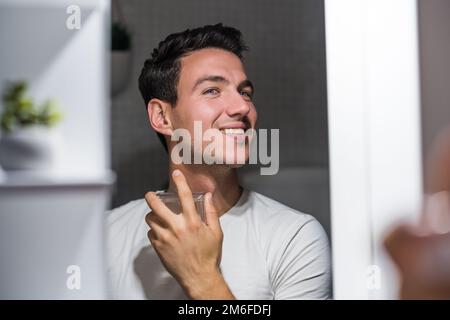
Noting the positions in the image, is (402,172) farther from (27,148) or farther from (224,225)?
(27,148)

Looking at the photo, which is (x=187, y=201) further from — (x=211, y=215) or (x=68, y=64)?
(x=68, y=64)

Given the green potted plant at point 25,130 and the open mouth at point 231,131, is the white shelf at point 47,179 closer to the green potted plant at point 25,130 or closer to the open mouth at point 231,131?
the green potted plant at point 25,130

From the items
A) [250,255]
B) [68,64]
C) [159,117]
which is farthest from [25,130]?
[250,255]

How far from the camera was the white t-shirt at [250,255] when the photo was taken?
4.23 ft

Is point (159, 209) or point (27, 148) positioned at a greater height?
point (27, 148)

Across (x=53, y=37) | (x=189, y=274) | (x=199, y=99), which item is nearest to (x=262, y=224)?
(x=189, y=274)

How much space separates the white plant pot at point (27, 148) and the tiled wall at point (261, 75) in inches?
5.4

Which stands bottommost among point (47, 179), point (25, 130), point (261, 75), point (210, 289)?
point (210, 289)

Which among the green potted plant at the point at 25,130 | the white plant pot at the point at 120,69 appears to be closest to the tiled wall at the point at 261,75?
the white plant pot at the point at 120,69

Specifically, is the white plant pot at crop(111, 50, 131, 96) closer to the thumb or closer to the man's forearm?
the thumb

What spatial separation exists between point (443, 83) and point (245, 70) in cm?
42

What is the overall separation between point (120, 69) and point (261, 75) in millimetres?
286

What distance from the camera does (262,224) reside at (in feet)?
4.28

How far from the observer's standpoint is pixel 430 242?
1.34m
